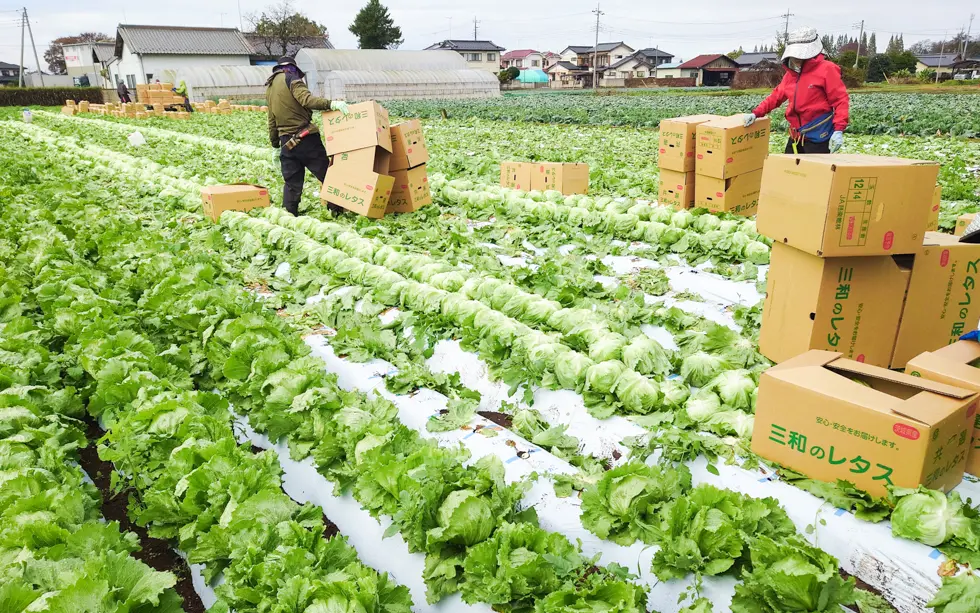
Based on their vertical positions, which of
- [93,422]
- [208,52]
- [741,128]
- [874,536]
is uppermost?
[208,52]

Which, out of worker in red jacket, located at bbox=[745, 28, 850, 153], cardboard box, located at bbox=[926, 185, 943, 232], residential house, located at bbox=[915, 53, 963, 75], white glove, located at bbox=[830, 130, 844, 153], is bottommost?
cardboard box, located at bbox=[926, 185, 943, 232]

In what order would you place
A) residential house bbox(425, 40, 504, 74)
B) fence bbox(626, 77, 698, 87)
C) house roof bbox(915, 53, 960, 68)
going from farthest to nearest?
residential house bbox(425, 40, 504, 74), house roof bbox(915, 53, 960, 68), fence bbox(626, 77, 698, 87)

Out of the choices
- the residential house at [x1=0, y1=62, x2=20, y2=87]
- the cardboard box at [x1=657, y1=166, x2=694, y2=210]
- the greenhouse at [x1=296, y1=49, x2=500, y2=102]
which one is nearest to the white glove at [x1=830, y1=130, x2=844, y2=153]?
the cardboard box at [x1=657, y1=166, x2=694, y2=210]

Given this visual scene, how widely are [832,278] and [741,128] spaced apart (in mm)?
4275

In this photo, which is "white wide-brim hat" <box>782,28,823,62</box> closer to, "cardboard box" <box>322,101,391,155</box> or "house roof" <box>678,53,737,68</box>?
"cardboard box" <box>322,101,391,155</box>

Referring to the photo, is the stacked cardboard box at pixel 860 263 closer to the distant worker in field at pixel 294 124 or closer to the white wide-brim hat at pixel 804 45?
the white wide-brim hat at pixel 804 45

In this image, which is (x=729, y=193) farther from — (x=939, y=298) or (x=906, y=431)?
(x=906, y=431)

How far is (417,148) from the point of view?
8.73 meters

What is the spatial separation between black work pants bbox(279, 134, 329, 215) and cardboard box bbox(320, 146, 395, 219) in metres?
0.21

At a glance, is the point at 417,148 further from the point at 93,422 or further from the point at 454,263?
the point at 93,422

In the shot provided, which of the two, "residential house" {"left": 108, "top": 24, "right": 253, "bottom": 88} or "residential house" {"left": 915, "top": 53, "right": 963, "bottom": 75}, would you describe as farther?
"residential house" {"left": 915, "top": 53, "right": 963, "bottom": 75}

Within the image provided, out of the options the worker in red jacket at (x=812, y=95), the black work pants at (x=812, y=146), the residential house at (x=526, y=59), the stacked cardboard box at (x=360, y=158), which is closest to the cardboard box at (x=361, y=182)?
the stacked cardboard box at (x=360, y=158)

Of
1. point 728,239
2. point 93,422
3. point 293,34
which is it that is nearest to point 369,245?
point 93,422

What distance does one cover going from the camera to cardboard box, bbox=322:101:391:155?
25.8ft
